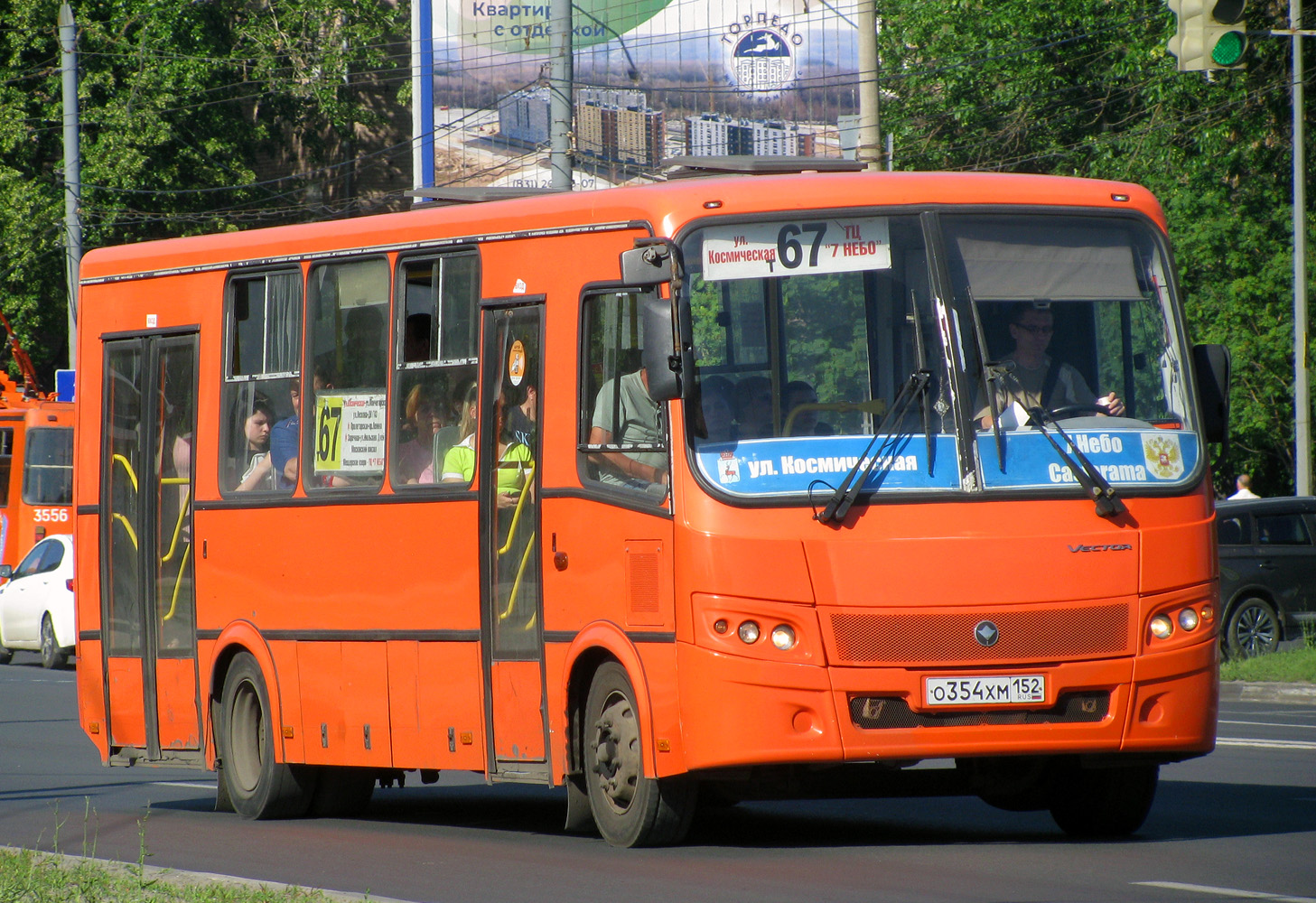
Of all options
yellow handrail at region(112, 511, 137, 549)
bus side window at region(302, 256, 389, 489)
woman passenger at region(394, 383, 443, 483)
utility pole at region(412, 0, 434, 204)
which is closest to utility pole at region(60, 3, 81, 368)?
utility pole at region(412, 0, 434, 204)

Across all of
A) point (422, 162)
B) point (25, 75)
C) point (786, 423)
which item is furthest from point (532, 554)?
point (25, 75)

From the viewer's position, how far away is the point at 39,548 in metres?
27.7

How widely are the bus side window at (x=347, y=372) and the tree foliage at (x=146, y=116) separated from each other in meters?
30.0

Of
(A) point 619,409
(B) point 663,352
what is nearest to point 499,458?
(A) point 619,409

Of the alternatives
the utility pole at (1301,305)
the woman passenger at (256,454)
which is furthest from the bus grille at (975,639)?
the utility pole at (1301,305)

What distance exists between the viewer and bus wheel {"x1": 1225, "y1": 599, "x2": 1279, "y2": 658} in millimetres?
22000

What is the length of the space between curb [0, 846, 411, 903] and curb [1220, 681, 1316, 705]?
12622 millimetres

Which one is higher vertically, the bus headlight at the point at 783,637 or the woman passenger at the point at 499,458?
the woman passenger at the point at 499,458

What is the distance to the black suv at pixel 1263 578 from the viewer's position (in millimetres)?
21984

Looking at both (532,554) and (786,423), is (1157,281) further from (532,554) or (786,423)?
(532,554)

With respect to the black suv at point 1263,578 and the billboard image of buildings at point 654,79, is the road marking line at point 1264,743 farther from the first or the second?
the billboard image of buildings at point 654,79

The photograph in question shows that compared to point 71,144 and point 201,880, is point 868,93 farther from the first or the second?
point 201,880

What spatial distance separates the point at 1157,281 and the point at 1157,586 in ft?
4.66

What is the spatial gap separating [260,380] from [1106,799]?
201 inches
